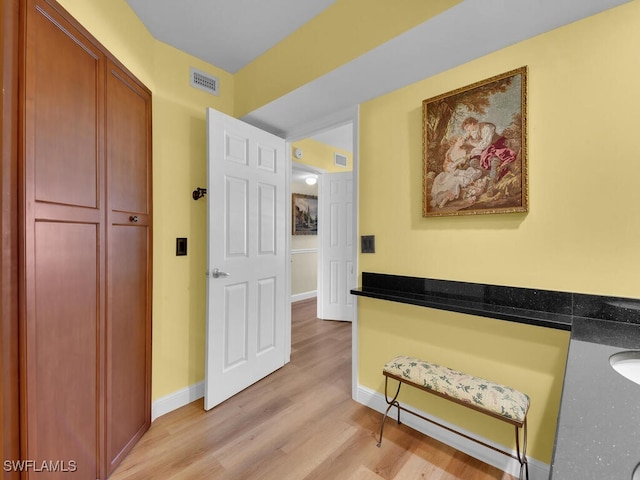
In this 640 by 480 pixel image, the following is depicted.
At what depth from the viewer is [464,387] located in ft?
4.63

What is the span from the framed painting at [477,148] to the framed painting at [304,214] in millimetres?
3353

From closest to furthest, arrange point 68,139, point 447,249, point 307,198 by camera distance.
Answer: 1. point 68,139
2. point 447,249
3. point 307,198

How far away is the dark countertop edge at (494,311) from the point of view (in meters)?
1.26

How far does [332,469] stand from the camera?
1.49 metres

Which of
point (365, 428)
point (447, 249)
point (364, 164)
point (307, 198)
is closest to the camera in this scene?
point (447, 249)

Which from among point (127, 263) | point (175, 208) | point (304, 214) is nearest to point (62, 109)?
point (127, 263)

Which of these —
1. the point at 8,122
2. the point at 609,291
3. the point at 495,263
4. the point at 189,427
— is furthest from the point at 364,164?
the point at 189,427

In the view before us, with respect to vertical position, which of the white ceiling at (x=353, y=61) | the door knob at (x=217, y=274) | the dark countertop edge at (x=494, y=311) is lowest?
the dark countertop edge at (x=494, y=311)

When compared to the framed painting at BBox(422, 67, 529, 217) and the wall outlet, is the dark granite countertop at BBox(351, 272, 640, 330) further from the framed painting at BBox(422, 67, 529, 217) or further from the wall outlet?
the framed painting at BBox(422, 67, 529, 217)

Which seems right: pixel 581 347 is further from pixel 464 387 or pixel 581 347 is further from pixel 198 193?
pixel 198 193

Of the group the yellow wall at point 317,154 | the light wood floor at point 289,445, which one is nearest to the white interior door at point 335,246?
the yellow wall at point 317,154

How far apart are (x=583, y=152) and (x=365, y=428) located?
6.35ft

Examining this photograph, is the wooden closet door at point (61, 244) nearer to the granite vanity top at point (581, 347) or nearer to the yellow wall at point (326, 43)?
the yellow wall at point (326, 43)

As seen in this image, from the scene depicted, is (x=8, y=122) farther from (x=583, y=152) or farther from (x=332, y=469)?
(x=583, y=152)
